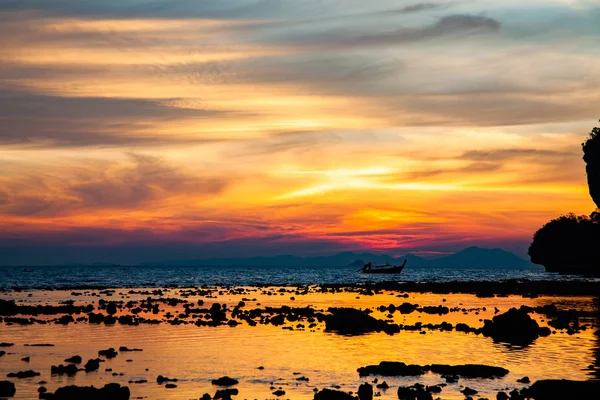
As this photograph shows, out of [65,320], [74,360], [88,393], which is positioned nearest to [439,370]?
[88,393]

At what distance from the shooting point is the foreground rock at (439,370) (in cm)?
3403

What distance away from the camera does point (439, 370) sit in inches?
1374

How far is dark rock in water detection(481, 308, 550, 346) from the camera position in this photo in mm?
49344

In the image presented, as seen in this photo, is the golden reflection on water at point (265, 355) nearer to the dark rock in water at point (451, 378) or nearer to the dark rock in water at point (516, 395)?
the dark rock in water at point (451, 378)

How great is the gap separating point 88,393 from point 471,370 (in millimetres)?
18281

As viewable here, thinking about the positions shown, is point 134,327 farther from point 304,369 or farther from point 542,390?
point 542,390

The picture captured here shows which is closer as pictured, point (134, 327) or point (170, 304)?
point (134, 327)

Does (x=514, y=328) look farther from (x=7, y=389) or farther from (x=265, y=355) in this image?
(x=7, y=389)

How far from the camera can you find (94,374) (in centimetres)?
3375

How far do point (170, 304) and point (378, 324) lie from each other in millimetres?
36856

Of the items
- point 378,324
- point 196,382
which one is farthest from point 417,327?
point 196,382

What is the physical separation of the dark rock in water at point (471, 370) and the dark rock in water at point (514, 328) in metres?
14.5

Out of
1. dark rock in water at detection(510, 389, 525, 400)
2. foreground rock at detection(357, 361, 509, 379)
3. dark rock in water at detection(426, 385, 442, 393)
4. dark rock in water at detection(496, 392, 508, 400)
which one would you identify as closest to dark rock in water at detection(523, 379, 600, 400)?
dark rock in water at detection(510, 389, 525, 400)

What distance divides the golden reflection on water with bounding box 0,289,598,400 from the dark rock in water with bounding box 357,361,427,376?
2.07ft
